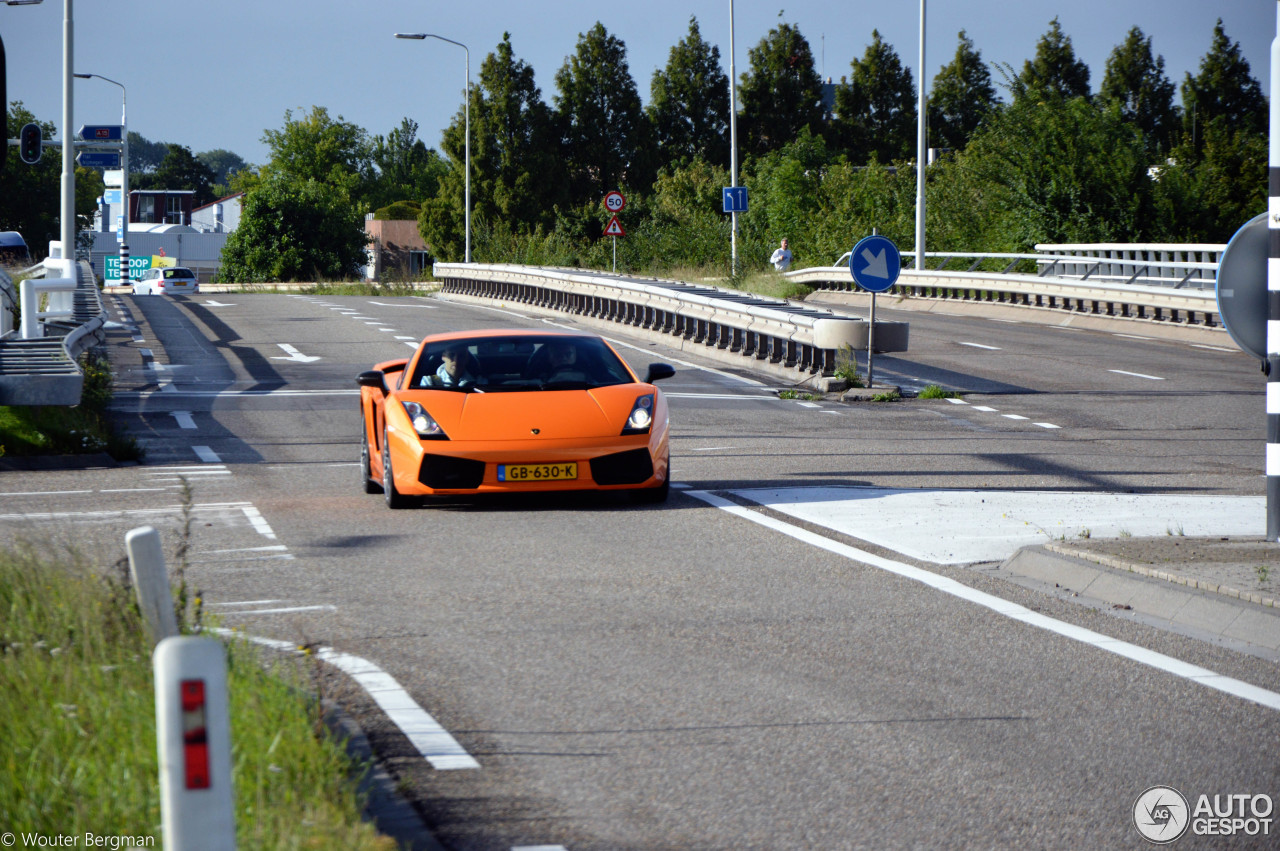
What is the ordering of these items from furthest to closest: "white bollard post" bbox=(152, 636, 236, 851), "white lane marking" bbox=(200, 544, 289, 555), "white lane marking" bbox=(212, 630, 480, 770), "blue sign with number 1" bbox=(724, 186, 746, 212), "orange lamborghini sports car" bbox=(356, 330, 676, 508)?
1. "blue sign with number 1" bbox=(724, 186, 746, 212)
2. "orange lamborghini sports car" bbox=(356, 330, 676, 508)
3. "white lane marking" bbox=(200, 544, 289, 555)
4. "white lane marking" bbox=(212, 630, 480, 770)
5. "white bollard post" bbox=(152, 636, 236, 851)

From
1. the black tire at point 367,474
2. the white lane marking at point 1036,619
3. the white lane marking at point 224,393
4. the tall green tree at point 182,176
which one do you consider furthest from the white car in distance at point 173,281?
the tall green tree at point 182,176

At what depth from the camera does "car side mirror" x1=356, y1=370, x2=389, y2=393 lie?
11484 mm

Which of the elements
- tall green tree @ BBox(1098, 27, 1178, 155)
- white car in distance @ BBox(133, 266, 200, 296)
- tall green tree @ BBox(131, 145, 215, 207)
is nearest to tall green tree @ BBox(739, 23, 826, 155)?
tall green tree @ BBox(1098, 27, 1178, 155)

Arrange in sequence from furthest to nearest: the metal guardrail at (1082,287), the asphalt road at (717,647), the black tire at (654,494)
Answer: the metal guardrail at (1082,287), the black tire at (654,494), the asphalt road at (717,647)

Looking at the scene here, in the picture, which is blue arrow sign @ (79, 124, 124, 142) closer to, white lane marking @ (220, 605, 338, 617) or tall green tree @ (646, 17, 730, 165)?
tall green tree @ (646, 17, 730, 165)

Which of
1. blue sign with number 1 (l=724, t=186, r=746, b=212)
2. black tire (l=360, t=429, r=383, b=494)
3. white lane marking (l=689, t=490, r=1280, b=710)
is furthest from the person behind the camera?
blue sign with number 1 (l=724, t=186, r=746, b=212)

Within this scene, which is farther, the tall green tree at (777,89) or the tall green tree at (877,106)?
the tall green tree at (877,106)

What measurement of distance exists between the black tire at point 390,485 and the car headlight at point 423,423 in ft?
0.94

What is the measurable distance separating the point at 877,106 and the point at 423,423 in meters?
76.5

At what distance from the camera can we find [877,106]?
83.9 metres

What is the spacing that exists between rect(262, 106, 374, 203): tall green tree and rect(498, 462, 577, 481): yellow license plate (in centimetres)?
12262

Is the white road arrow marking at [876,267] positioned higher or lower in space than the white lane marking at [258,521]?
higher

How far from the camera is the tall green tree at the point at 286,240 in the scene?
88938 mm

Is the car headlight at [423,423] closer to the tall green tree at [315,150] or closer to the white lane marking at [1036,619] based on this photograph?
the white lane marking at [1036,619]
